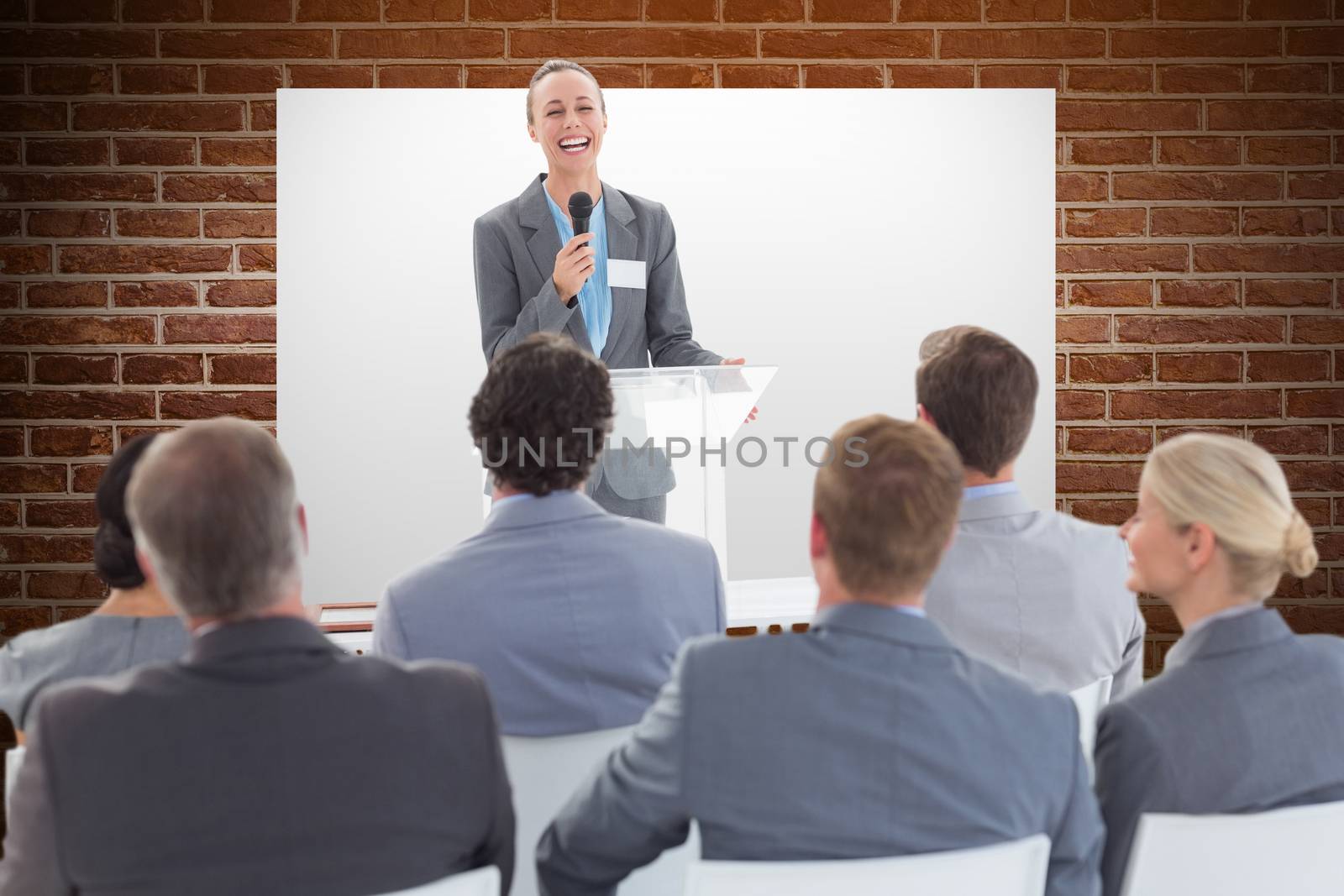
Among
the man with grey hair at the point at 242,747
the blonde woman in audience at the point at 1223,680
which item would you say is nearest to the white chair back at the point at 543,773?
the man with grey hair at the point at 242,747

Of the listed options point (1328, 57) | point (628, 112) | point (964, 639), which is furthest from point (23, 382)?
point (1328, 57)

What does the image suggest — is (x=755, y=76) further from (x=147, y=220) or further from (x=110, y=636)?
(x=110, y=636)

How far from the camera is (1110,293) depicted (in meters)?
4.17

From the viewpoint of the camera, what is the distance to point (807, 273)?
3.90 m

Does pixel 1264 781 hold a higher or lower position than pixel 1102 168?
lower

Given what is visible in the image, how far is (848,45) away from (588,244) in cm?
168

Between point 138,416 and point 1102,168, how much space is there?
10.7 feet

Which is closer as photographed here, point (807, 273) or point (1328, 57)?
point (807, 273)

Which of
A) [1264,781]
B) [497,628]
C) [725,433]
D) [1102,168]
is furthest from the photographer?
[1102,168]

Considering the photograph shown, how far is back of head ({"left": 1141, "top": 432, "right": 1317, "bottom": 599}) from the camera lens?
4.52 ft

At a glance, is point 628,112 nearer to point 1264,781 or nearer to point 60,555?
point 60,555

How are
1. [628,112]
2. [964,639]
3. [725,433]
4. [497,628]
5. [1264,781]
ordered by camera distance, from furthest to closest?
1. [628,112]
2. [725,433]
3. [964,639]
4. [497,628]
5. [1264,781]

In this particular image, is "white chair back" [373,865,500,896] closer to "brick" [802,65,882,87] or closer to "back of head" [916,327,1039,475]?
"back of head" [916,327,1039,475]

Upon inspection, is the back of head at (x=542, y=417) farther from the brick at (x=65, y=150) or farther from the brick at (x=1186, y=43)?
the brick at (x=1186, y=43)
